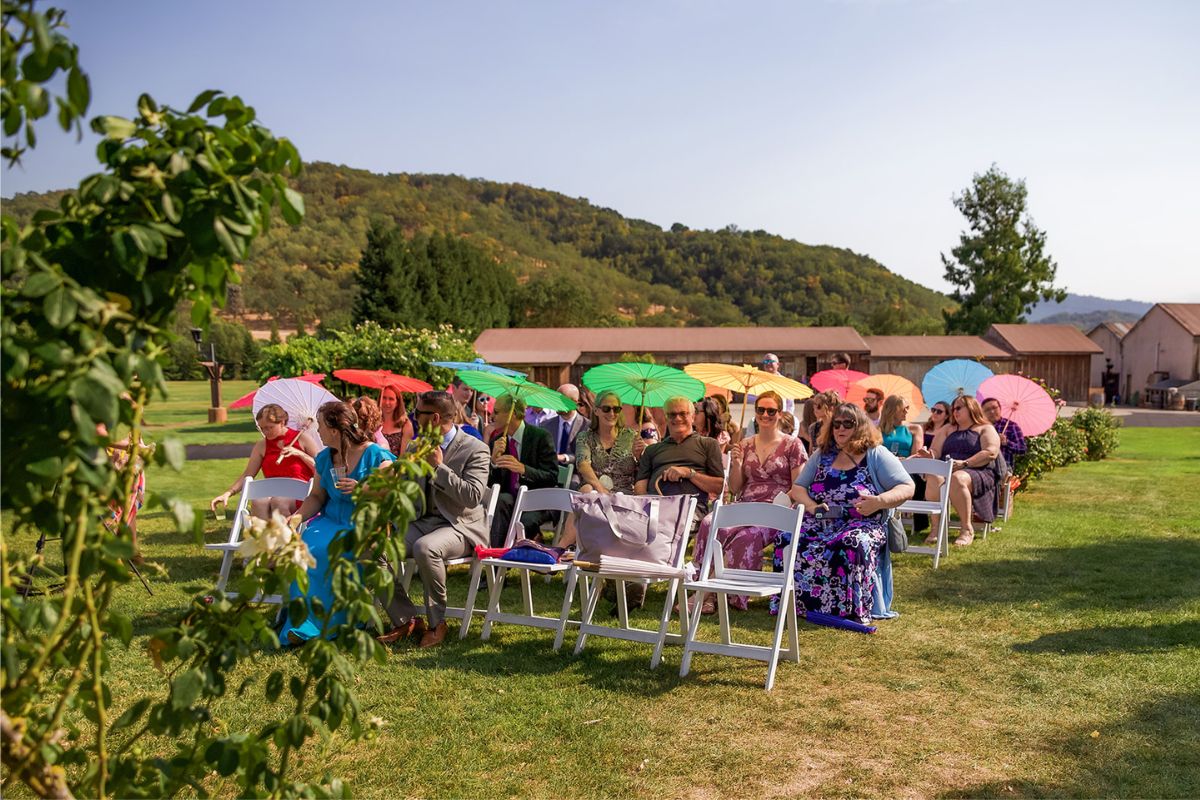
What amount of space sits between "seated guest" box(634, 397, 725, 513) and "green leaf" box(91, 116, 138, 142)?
256 inches

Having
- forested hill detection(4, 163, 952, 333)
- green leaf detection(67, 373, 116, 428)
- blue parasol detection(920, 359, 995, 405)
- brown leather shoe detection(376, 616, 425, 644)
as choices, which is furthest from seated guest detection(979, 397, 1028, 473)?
forested hill detection(4, 163, 952, 333)

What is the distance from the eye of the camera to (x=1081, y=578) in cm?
926

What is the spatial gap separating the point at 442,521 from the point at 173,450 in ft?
18.6

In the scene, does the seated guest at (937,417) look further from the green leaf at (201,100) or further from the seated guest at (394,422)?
the green leaf at (201,100)

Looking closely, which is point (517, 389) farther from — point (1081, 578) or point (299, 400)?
point (1081, 578)

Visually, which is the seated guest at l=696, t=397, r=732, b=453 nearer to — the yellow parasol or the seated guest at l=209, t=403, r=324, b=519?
the yellow parasol

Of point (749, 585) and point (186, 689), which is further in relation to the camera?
point (749, 585)

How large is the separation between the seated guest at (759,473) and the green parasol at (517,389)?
1.68 meters

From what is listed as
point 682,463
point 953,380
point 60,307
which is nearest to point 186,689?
point 60,307

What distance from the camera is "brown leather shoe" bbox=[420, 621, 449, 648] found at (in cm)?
714

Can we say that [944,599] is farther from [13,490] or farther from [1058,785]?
[13,490]

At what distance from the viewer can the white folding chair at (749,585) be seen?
639cm

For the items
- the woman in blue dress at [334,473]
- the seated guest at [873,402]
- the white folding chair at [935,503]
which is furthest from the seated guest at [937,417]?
the woman in blue dress at [334,473]

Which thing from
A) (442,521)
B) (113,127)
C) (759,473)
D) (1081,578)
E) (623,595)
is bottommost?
(1081,578)
